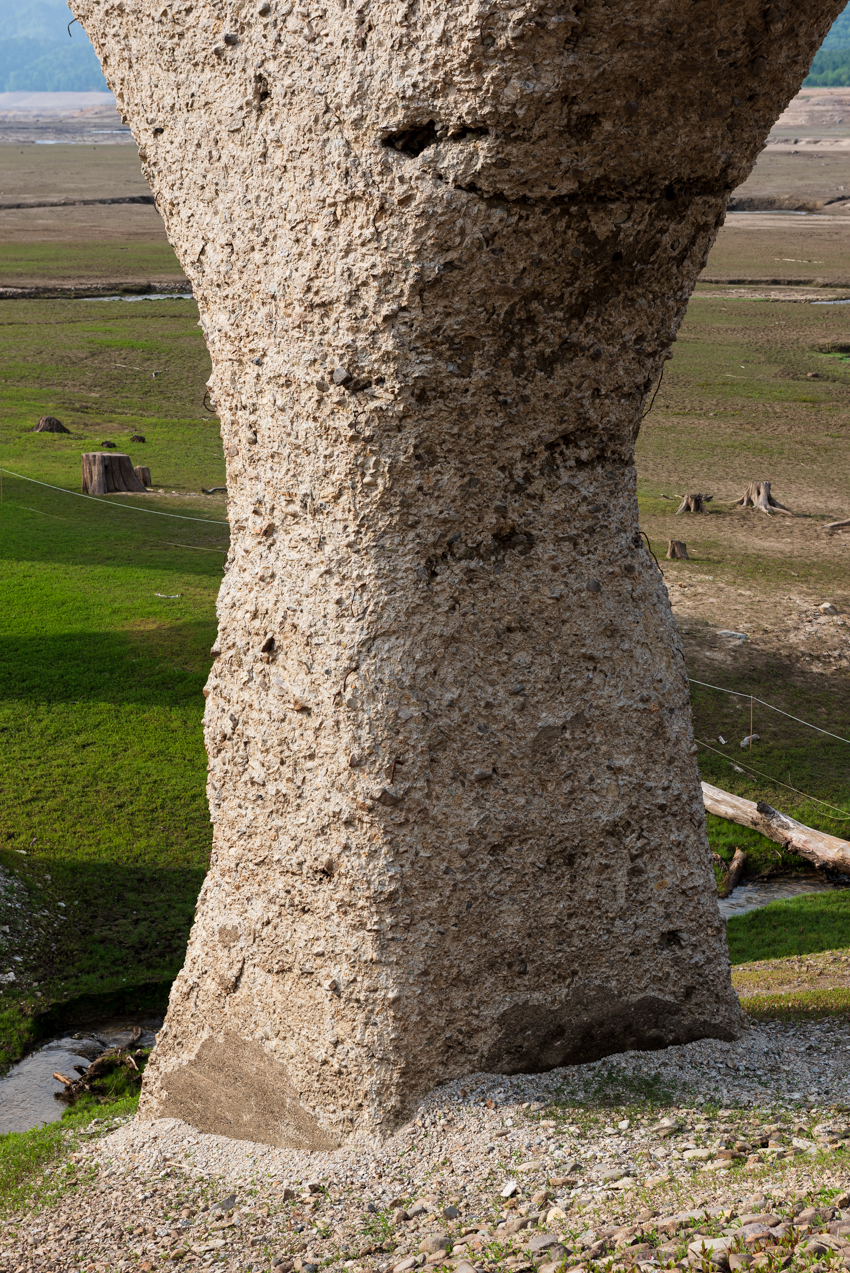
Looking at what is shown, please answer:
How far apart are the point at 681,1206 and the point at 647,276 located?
2.59 m

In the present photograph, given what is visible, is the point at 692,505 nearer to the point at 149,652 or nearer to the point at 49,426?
the point at 149,652

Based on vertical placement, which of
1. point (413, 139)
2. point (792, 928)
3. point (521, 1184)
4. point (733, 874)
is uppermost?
point (413, 139)

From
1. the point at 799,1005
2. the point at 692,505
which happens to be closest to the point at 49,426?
the point at 692,505

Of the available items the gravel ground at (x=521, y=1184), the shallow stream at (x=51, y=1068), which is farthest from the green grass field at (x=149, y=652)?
the gravel ground at (x=521, y=1184)

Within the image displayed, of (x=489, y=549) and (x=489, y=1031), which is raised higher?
Answer: (x=489, y=549)

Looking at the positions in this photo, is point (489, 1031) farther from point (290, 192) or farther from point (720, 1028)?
point (290, 192)

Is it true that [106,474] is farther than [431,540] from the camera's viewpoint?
Yes

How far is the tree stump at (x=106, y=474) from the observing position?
1498cm

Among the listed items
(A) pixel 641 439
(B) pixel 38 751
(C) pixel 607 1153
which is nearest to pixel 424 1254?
(C) pixel 607 1153

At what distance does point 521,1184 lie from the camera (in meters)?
3.25

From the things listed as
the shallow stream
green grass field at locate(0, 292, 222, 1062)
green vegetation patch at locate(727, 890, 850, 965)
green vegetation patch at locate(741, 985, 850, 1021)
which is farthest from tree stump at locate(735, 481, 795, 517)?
the shallow stream

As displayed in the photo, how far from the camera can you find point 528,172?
3.10 metres

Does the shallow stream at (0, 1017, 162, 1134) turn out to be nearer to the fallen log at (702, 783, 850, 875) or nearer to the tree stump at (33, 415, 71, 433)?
the fallen log at (702, 783, 850, 875)

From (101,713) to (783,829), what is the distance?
16.9 ft
